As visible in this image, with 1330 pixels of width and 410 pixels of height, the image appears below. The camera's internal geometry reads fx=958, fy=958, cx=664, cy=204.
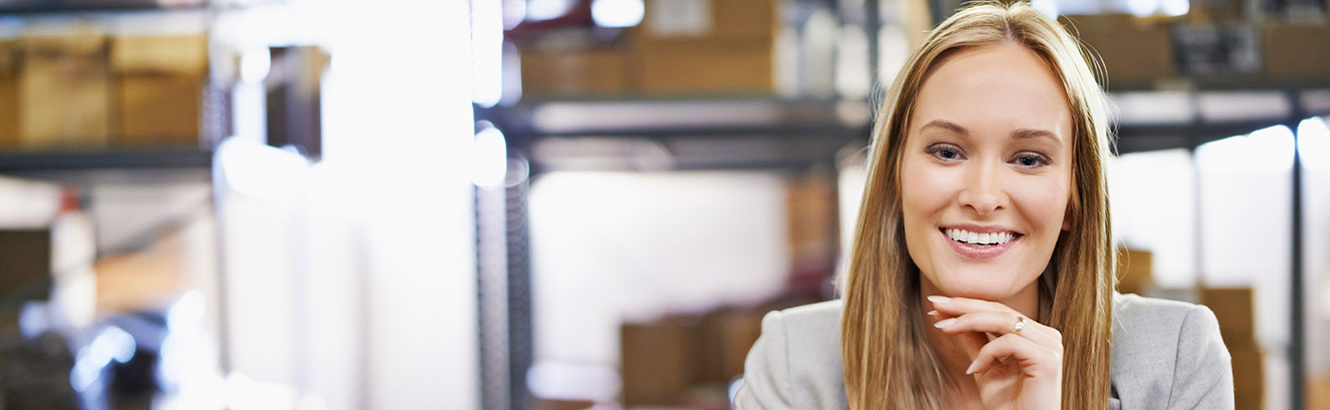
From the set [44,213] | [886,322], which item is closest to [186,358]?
[44,213]

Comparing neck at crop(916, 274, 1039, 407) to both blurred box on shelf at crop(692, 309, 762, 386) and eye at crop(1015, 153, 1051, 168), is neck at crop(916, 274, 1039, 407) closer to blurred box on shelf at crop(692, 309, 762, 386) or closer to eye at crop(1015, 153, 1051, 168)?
eye at crop(1015, 153, 1051, 168)

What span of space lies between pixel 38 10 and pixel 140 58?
340 mm

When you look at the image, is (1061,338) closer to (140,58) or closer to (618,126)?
(618,126)

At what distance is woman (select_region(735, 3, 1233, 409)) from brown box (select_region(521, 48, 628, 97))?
101cm

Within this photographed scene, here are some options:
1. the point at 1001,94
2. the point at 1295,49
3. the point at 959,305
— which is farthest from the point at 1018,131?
the point at 1295,49

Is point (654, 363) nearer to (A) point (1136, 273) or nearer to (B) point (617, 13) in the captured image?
(B) point (617, 13)

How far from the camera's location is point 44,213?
3258 mm

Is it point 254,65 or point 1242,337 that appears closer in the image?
point 1242,337

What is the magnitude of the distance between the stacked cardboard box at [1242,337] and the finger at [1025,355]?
1.31 metres

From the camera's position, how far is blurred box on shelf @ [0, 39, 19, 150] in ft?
7.25

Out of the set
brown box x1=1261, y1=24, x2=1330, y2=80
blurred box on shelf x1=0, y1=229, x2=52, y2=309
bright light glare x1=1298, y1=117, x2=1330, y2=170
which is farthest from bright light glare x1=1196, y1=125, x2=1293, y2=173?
blurred box on shelf x1=0, y1=229, x2=52, y2=309

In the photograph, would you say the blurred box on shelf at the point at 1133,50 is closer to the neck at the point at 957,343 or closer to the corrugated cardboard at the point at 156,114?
the neck at the point at 957,343

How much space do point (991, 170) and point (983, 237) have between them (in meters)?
0.05

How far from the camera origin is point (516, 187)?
2.09m
